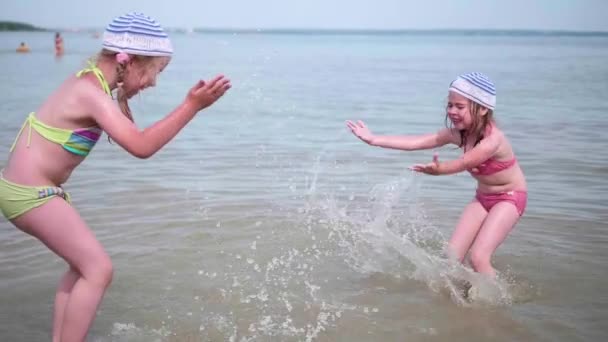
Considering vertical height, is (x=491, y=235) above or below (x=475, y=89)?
below

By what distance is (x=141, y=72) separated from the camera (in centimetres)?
339

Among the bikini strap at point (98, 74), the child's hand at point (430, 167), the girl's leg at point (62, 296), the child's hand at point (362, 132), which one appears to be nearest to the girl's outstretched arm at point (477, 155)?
the child's hand at point (430, 167)

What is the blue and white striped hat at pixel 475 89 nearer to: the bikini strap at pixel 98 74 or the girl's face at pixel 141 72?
the girl's face at pixel 141 72

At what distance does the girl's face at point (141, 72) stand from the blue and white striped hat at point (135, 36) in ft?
0.20

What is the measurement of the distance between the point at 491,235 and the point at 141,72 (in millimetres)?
2757

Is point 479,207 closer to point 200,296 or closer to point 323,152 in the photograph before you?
point 200,296

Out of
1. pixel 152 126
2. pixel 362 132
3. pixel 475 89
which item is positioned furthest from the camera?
pixel 362 132

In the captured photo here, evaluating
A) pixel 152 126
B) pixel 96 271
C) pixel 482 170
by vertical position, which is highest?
pixel 152 126

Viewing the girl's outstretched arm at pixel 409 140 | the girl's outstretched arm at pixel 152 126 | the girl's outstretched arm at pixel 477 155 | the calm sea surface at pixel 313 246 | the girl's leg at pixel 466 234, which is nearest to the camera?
the girl's outstretched arm at pixel 152 126

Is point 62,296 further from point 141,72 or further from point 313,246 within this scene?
point 313,246

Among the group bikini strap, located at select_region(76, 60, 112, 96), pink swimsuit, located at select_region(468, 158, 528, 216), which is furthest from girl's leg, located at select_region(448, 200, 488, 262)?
bikini strap, located at select_region(76, 60, 112, 96)

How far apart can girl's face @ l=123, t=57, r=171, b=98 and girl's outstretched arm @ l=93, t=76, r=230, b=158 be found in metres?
0.25

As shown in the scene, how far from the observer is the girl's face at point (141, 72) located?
133 inches

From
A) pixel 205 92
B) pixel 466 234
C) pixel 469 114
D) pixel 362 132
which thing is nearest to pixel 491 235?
pixel 466 234
